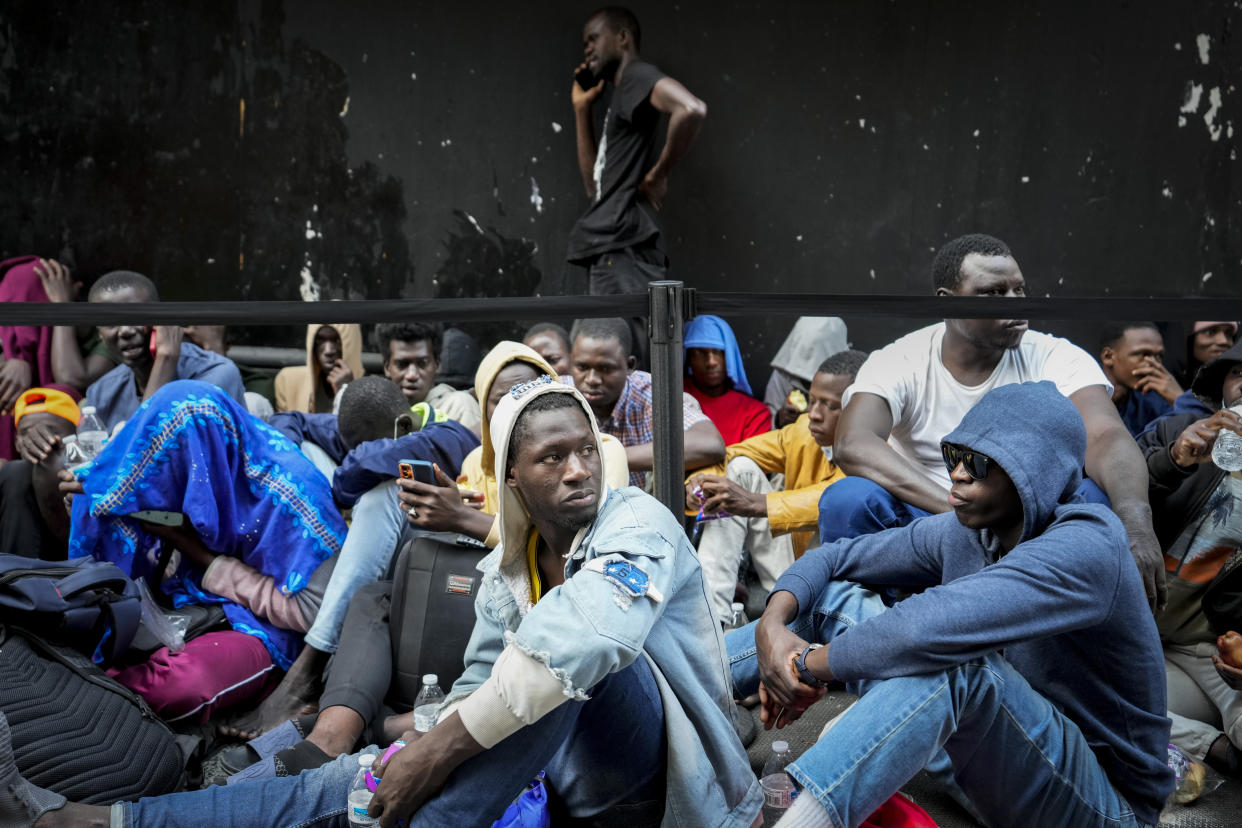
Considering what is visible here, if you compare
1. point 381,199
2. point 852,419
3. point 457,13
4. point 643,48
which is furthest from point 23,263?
point 852,419

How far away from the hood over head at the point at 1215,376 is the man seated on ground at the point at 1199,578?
10.2 inches

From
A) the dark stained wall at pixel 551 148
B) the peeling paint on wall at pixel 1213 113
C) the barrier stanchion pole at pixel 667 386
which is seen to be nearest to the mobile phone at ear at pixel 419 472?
the barrier stanchion pole at pixel 667 386

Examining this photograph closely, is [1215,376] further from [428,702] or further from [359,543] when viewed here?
[359,543]

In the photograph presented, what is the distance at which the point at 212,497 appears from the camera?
11.9 ft

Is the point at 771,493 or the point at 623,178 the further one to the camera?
the point at 623,178

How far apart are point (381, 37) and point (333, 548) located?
3511mm

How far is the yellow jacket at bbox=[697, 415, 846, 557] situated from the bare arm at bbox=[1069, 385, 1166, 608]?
0.86 m

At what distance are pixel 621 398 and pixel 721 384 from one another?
2.97 ft

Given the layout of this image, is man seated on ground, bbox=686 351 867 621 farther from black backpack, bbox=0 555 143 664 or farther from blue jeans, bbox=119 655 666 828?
black backpack, bbox=0 555 143 664

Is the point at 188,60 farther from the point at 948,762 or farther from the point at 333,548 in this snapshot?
the point at 948,762

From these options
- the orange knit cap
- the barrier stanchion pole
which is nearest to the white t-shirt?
the barrier stanchion pole

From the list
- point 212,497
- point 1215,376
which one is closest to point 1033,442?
point 1215,376

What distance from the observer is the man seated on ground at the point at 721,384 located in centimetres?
492

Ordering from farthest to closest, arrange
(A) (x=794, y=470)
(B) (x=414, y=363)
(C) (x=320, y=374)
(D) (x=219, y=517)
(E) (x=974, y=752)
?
(C) (x=320, y=374), (B) (x=414, y=363), (A) (x=794, y=470), (D) (x=219, y=517), (E) (x=974, y=752)
